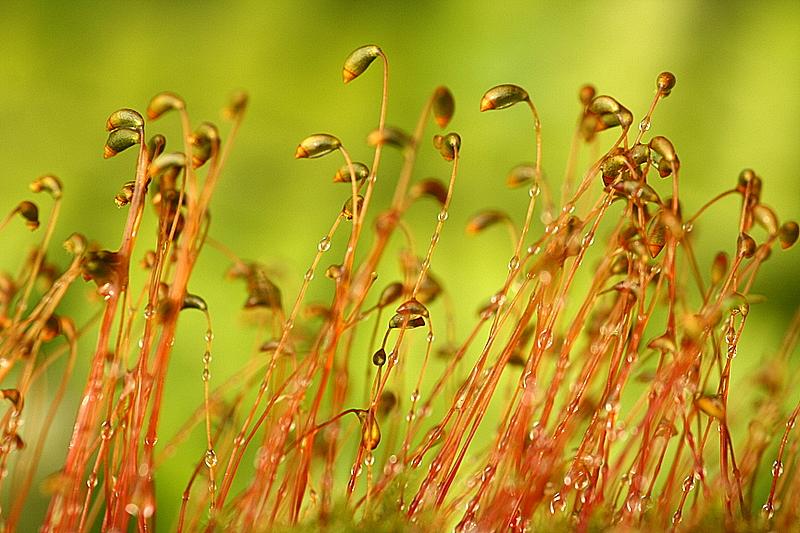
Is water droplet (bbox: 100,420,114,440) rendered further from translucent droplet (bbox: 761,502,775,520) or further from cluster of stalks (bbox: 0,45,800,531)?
translucent droplet (bbox: 761,502,775,520)

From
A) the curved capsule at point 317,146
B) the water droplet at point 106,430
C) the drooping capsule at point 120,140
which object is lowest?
the water droplet at point 106,430

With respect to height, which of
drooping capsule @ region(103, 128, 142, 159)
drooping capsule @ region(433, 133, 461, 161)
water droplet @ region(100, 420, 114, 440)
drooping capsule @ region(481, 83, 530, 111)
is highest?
drooping capsule @ region(481, 83, 530, 111)

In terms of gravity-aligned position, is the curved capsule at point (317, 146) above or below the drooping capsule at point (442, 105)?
below

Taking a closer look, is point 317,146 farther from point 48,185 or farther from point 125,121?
point 48,185

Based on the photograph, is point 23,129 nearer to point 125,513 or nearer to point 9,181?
point 9,181

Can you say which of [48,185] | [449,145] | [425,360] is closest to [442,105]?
[449,145]

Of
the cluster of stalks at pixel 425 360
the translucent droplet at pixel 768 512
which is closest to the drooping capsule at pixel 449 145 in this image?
the cluster of stalks at pixel 425 360

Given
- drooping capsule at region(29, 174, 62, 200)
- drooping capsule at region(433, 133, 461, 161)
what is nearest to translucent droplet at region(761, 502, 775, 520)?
drooping capsule at region(433, 133, 461, 161)

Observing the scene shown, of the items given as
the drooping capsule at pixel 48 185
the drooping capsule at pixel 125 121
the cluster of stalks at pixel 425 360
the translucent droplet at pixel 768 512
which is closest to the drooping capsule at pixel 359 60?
the cluster of stalks at pixel 425 360

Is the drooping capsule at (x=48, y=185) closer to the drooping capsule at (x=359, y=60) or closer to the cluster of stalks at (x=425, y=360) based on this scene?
the cluster of stalks at (x=425, y=360)

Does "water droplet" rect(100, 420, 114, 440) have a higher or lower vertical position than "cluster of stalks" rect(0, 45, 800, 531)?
lower

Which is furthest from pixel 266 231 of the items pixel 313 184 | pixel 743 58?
pixel 743 58
